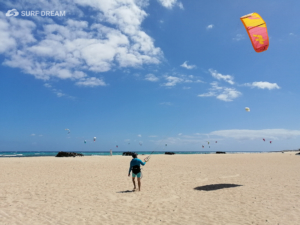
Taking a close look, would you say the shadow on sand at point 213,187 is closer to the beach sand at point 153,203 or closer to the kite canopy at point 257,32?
the beach sand at point 153,203

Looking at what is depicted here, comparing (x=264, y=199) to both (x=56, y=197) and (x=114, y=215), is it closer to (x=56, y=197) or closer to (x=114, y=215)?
(x=114, y=215)

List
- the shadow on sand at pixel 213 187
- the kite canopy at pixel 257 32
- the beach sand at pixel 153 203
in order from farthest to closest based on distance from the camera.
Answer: the kite canopy at pixel 257 32, the shadow on sand at pixel 213 187, the beach sand at pixel 153 203

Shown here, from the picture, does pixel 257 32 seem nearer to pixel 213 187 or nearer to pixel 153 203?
pixel 213 187

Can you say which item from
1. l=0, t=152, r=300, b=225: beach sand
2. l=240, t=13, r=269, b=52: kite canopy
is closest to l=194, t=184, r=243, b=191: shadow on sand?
l=0, t=152, r=300, b=225: beach sand

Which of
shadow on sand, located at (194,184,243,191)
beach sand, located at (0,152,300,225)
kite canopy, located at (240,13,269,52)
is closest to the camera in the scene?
beach sand, located at (0,152,300,225)

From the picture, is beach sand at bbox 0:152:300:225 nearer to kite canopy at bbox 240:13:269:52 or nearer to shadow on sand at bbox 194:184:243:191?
shadow on sand at bbox 194:184:243:191

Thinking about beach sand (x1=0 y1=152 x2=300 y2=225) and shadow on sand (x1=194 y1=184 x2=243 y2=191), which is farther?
shadow on sand (x1=194 y1=184 x2=243 y2=191)

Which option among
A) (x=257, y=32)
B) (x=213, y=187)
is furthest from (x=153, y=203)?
(x=257, y=32)

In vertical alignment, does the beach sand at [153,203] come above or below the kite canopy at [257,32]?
below

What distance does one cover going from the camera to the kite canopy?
1183 centimetres

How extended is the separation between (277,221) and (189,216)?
8.70 ft

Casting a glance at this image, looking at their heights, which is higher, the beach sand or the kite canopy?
the kite canopy

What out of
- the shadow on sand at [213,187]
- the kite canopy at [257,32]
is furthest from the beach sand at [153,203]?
the kite canopy at [257,32]

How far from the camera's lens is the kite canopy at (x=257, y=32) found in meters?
11.8
